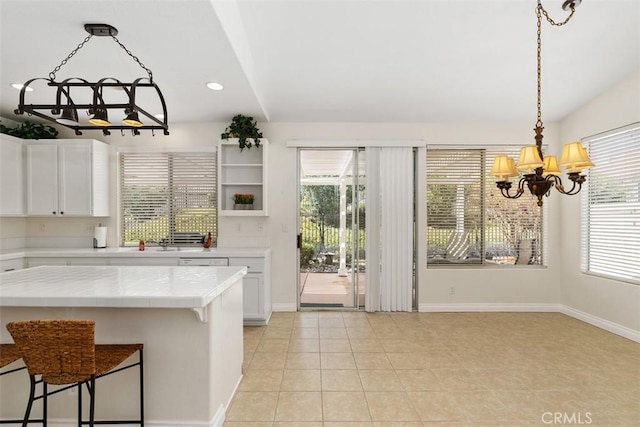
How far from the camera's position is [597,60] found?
3.50m

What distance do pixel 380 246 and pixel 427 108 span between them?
6.43 ft

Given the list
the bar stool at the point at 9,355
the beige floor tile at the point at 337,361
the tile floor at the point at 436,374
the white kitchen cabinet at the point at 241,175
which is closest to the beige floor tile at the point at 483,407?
the tile floor at the point at 436,374

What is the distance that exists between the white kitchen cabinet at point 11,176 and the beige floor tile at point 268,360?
11.6 ft

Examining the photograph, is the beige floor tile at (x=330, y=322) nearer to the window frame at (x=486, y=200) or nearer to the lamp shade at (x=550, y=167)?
the window frame at (x=486, y=200)

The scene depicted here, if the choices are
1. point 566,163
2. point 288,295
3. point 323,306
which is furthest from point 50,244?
point 566,163

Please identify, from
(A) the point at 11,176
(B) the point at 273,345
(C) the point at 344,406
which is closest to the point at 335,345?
(B) the point at 273,345

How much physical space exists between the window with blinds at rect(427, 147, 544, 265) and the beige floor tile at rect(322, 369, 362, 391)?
7.96 ft

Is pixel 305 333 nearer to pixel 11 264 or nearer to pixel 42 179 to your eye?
pixel 11 264

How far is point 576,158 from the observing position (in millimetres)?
2086

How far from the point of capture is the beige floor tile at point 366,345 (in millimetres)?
3383

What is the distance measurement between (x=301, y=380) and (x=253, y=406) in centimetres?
49

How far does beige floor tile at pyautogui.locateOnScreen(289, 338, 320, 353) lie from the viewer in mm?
3389

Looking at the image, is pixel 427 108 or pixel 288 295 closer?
pixel 427 108

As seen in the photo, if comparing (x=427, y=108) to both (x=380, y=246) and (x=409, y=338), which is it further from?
(x=409, y=338)
